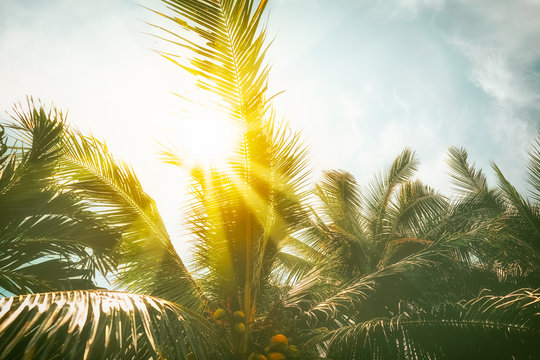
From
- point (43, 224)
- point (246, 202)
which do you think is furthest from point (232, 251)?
point (43, 224)

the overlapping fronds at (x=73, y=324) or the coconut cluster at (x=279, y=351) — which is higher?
the overlapping fronds at (x=73, y=324)

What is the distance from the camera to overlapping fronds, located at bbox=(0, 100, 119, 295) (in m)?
3.09

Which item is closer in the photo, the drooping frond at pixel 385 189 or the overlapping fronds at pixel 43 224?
the overlapping fronds at pixel 43 224

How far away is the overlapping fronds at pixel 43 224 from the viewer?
10.1ft

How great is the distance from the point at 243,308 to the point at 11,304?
2.23 m

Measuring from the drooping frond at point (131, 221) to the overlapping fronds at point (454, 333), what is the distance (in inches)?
66.4

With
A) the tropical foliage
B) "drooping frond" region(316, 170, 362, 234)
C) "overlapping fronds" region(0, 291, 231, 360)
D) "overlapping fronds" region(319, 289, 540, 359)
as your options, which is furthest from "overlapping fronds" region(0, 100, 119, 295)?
"drooping frond" region(316, 170, 362, 234)

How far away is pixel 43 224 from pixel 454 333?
422 centimetres

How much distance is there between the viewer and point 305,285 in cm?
395

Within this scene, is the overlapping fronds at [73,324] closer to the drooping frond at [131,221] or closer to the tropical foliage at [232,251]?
the tropical foliage at [232,251]

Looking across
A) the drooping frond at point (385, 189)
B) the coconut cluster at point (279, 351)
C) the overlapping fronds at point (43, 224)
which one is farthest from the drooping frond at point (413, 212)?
the overlapping fronds at point (43, 224)

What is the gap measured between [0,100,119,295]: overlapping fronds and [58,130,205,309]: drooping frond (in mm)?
158

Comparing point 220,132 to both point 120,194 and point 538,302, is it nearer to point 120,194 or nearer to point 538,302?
point 120,194

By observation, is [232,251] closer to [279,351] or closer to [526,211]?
[279,351]
